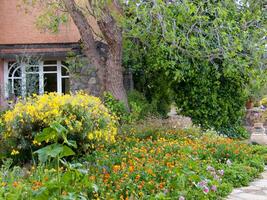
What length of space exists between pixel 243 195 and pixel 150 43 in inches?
279

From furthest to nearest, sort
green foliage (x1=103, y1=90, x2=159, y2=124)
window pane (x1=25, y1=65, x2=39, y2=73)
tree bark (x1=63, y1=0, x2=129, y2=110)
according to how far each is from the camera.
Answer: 1. window pane (x1=25, y1=65, x2=39, y2=73)
2. tree bark (x1=63, y1=0, x2=129, y2=110)
3. green foliage (x1=103, y1=90, x2=159, y2=124)

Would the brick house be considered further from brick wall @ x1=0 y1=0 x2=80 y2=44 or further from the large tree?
the large tree

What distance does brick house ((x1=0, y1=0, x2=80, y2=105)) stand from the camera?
562 inches

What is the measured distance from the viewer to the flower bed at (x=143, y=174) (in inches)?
159

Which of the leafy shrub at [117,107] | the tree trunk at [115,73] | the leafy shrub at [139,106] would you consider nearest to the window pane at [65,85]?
the leafy shrub at [139,106]

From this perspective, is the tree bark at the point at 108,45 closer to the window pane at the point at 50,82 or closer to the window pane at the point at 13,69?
the window pane at the point at 50,82

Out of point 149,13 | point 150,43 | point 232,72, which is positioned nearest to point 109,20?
point 150,43

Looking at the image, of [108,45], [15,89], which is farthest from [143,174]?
[15,89]

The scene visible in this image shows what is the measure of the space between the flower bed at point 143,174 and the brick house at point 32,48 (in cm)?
709

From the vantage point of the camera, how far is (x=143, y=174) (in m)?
5.33

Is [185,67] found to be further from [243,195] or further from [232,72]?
[243,195]

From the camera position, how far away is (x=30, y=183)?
16.3ft

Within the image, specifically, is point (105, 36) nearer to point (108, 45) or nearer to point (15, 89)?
point (108, 45)

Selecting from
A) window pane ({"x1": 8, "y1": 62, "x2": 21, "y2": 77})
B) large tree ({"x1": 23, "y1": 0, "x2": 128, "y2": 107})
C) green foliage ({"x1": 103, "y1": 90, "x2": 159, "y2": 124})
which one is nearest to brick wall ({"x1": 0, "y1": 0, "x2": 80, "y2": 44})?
window pane ({"x1": 8, "y1": 62, "x2": 21, "y2": 77})
